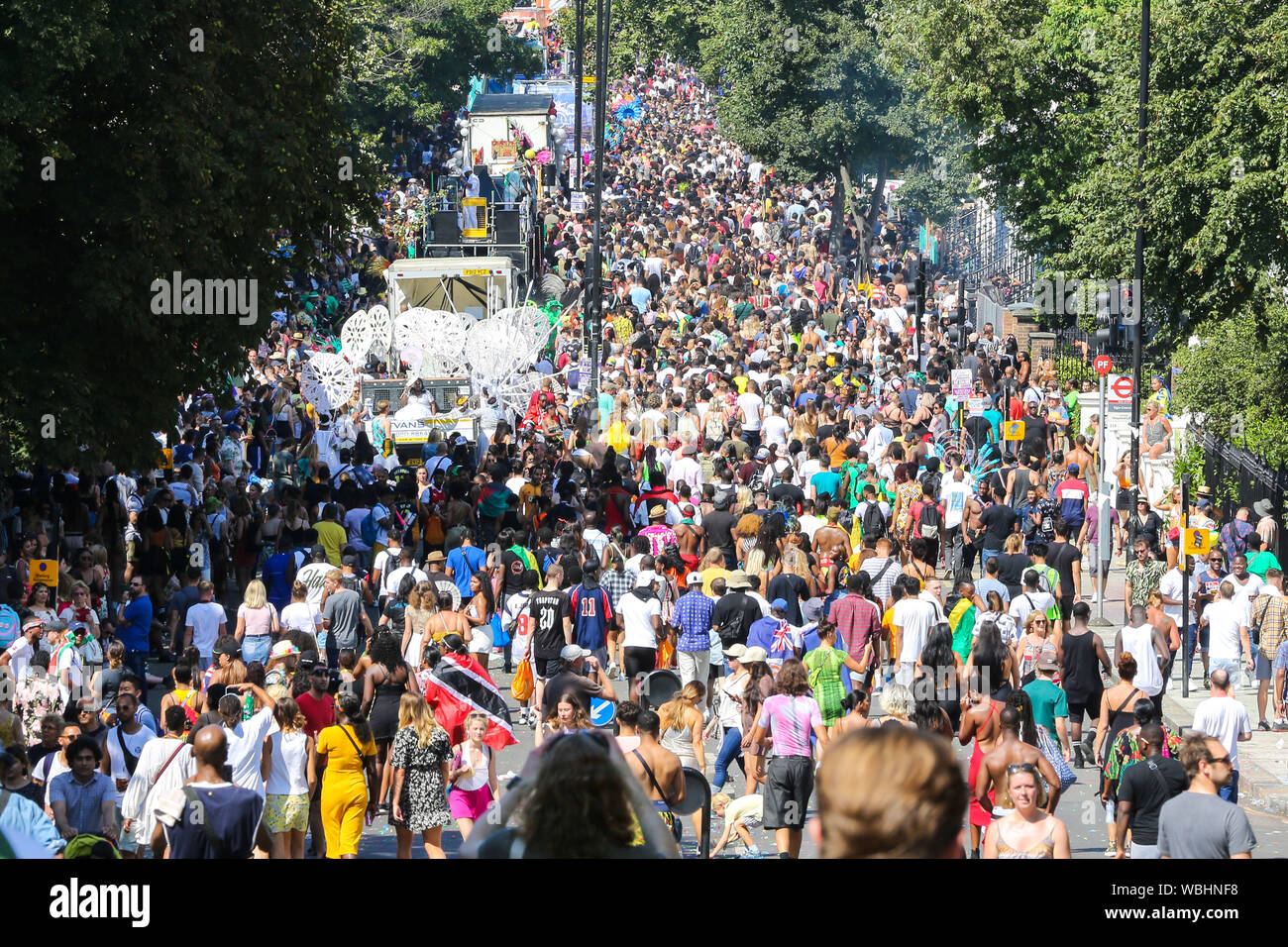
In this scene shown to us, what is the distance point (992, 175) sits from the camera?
111ft

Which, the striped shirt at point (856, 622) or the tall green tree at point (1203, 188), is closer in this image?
the striped shirt at point (856, 622)

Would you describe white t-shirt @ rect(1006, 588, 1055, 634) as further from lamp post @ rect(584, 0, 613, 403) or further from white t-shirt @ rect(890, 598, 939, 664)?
lamp post @ rect(584, 0, 613, 403)

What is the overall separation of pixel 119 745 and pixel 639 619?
16.3ft

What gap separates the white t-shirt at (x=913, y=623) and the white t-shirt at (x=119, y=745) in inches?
240

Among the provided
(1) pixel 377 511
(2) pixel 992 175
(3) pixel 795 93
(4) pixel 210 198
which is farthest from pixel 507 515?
(3) pixel 795 93

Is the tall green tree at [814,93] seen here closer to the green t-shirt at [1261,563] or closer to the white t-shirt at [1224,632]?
the green t-shirt at [1261,563]

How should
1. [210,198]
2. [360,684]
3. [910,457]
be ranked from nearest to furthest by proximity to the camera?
[360,684]
[210,198]
[910,457]

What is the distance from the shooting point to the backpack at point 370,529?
770 inches

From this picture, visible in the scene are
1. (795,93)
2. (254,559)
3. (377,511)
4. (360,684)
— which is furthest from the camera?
(795,93)

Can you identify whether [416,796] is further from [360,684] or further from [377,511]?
[377,511]

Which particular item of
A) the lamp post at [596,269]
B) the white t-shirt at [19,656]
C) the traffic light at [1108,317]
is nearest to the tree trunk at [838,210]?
the lamp post at [596,269]

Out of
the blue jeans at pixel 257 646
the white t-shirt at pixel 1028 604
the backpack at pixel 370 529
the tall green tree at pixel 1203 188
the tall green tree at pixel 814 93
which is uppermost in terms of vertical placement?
the tall green tree at pixel 814 93

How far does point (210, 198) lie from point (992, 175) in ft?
64.8
